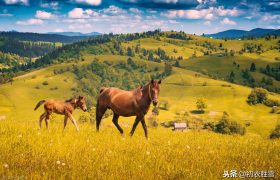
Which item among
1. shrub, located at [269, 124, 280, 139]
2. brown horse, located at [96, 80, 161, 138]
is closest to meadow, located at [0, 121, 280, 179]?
brown horse, located at [96, 80, 161, 138]

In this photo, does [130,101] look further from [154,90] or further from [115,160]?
[115,160]

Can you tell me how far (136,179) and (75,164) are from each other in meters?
2.06

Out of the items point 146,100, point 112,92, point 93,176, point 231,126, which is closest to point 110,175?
point 93,176

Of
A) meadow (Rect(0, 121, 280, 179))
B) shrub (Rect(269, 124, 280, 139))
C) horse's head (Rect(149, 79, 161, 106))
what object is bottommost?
shrub (Rect(269, 124, 280, 139))

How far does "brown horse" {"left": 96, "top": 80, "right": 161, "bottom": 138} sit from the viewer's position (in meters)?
16.4

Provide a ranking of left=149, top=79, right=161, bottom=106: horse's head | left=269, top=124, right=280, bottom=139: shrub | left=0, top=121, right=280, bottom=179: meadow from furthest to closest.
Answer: left=269, top=124, right=280, bottom=139: shrub, left=149, top=79, right=161, bottom=106: horse's head, left=0, top=121, right=280, bottom=179: meadow

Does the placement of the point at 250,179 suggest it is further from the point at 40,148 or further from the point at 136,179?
the point at 40,148

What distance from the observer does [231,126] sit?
144500 millimetres

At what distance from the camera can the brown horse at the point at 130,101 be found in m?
16.4

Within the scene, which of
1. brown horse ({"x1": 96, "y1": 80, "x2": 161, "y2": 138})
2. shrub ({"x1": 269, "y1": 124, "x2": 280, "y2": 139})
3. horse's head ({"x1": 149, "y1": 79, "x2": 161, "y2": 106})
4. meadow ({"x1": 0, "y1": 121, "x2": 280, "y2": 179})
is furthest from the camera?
shrub ({"x1": 269, "y1": 124, "x2": 280, "y2": 139})

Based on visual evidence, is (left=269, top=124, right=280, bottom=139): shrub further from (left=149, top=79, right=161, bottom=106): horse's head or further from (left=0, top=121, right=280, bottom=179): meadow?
(left=0, top=121, right=280, bottom=179): meadow

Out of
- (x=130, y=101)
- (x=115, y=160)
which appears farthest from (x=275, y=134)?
(x=115, y=160)

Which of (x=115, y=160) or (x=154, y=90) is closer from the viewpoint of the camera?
(x=115, y=160)

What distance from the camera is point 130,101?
1700 cm
